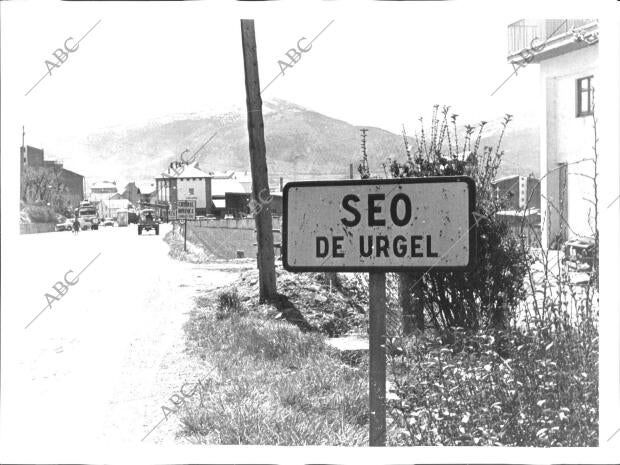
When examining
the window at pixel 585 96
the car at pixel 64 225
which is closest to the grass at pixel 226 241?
the car at pixel 64 225

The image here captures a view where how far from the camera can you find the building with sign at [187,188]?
3523mm

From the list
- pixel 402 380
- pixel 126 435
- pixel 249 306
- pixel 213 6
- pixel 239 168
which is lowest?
pixel 126 435

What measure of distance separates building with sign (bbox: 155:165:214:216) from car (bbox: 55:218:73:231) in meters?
0.43

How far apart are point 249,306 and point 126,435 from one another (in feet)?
3.02

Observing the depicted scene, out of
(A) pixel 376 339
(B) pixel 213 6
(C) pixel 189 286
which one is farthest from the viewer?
(C) pixel 189 286

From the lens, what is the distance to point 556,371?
10.2ft

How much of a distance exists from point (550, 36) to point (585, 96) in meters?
0.41

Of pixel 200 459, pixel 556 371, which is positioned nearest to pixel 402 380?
pixel 556 371

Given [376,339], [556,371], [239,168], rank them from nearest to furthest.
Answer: [376,339] → [556,371] → [239,168]

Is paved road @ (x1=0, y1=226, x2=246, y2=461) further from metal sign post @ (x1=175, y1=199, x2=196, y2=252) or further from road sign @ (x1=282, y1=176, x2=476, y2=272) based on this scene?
road sign @ (x1=282, y1=176, x2=476, y2=272)

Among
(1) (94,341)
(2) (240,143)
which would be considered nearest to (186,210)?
(2) (240,143)

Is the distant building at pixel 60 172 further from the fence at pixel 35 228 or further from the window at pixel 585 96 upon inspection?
the window at pixel 585 96

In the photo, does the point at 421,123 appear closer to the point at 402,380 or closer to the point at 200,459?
the point at 402,380

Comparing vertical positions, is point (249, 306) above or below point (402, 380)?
above
